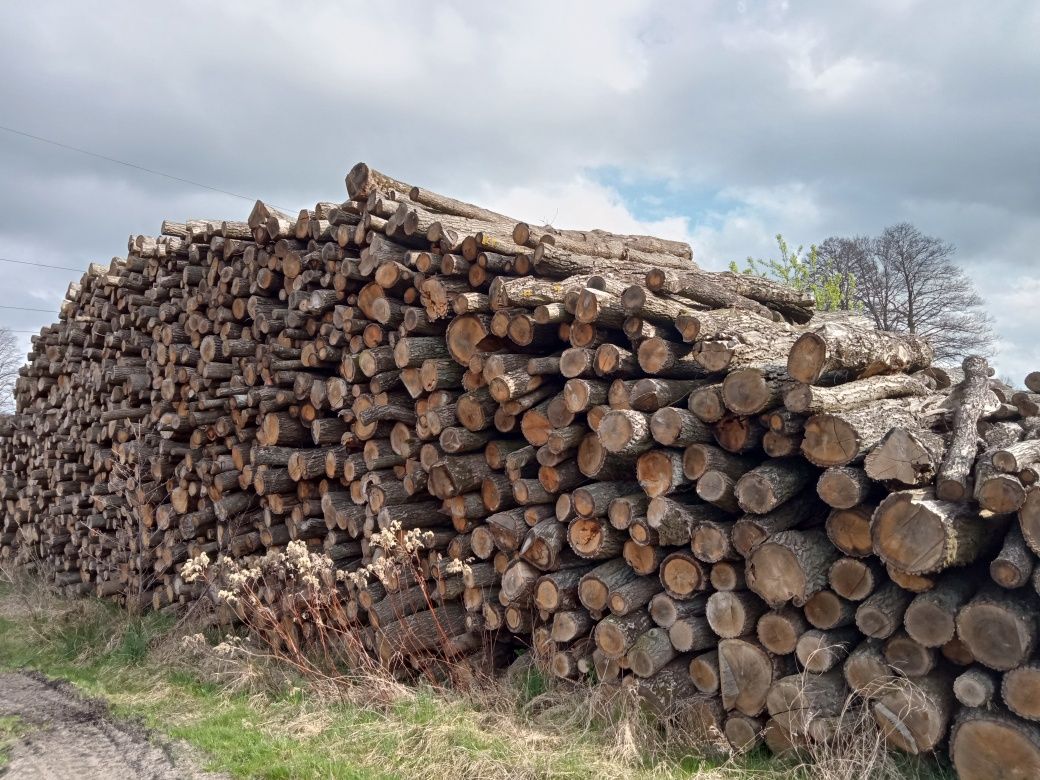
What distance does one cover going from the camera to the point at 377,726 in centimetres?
417

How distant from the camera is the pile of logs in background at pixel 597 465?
11.1ft

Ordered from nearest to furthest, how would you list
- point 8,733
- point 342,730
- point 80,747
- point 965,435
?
1. point 965,435
2. point 342,730
3. point 80,747
4. point 8,733

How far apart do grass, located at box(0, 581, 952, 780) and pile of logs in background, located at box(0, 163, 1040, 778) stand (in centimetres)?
26

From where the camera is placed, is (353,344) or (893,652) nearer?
(893,652)

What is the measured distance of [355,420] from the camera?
584cm

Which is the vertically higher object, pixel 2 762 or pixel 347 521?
pixel 347 521

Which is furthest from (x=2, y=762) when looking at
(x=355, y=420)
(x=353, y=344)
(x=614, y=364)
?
(x=614, y=364)

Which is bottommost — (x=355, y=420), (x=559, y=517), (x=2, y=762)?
(x=2, y=762)

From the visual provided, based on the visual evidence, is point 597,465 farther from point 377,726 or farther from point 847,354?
point 377,726

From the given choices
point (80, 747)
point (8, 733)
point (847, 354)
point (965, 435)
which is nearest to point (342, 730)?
point (80, 747)

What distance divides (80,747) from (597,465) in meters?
3.36

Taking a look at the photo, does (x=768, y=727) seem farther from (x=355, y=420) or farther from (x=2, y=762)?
(x=2, y=762)

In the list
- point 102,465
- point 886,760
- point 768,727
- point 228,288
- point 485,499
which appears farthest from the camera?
point 102,465

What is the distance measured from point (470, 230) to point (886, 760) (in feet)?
13.3
